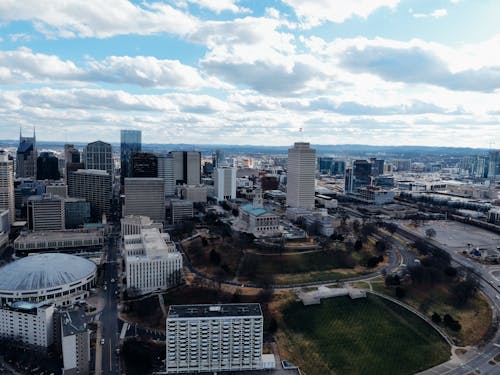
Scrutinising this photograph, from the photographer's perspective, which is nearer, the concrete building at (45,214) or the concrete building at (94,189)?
the concrete building at (45,214)

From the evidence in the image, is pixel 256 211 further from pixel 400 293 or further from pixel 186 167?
pixel 186 167

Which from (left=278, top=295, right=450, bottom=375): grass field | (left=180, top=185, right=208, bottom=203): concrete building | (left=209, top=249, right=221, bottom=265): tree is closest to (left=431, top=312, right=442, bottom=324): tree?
(left=278, top=295, right=450, bottom=375): grass field

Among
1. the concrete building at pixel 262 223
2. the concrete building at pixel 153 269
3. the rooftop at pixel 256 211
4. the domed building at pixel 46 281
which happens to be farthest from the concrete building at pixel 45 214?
the rooftop at pixel 256 211

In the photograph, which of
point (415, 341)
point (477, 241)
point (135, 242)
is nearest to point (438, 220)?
point (477, 241)

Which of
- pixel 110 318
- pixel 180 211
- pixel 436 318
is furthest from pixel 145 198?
pixel 436 318

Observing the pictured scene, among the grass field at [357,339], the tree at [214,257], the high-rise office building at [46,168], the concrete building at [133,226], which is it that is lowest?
the grass field at [357,339]

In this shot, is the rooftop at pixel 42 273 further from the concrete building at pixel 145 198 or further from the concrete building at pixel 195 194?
the concrete building at pixel 195 194

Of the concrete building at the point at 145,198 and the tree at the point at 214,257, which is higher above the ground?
the concrete building at the point at 145,198
